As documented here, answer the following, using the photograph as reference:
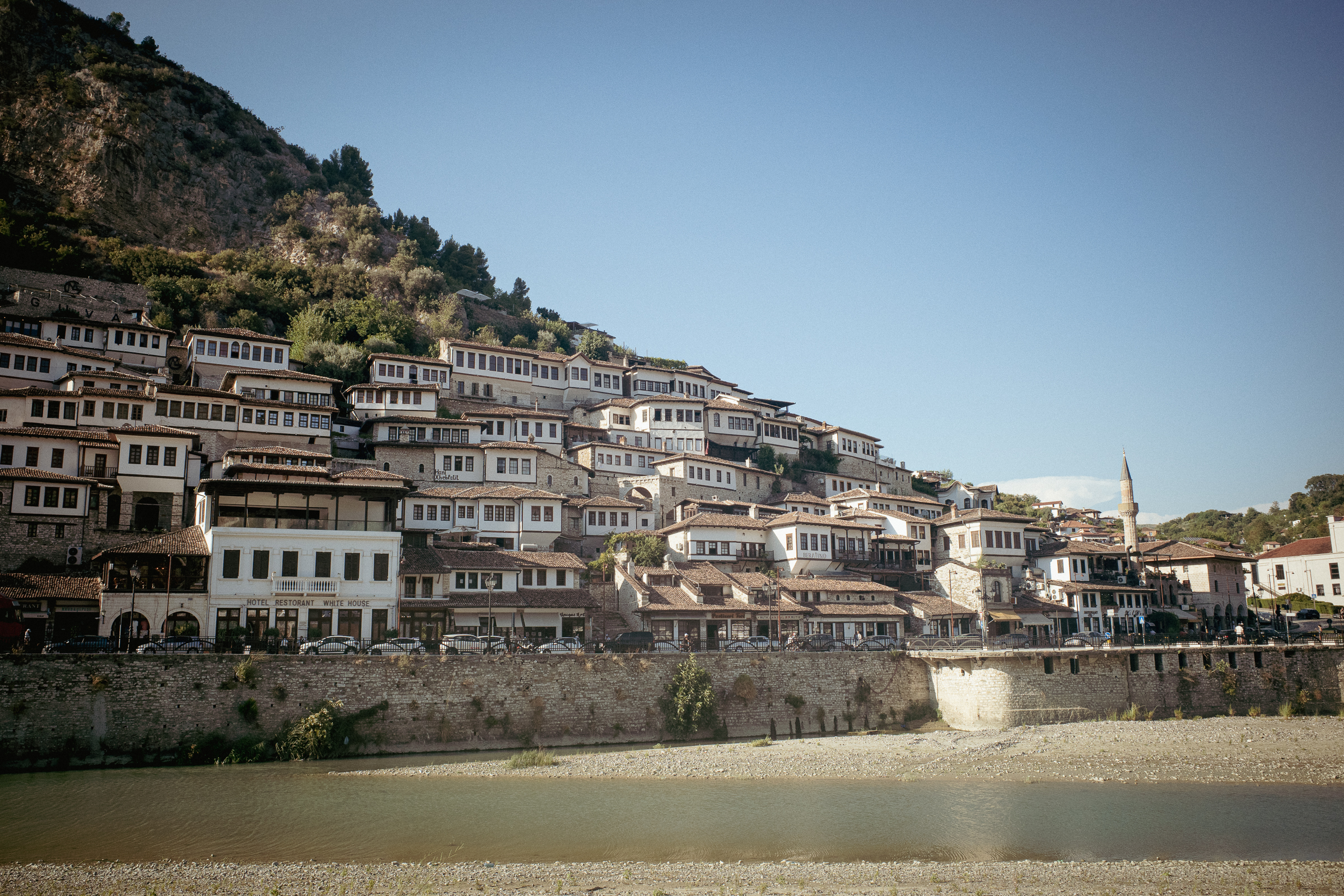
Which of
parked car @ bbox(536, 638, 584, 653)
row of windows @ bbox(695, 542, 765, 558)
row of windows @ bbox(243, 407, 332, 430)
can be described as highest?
row of windows @ bbox(243, 407, 332, 430)

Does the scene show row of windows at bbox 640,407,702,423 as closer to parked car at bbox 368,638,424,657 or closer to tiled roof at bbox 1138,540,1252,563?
tiled roof at bbox 1138,540,1252,563

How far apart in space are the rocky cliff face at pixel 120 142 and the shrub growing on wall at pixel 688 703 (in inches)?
2790

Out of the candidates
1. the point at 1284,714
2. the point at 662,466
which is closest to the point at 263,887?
the point at 1284,714

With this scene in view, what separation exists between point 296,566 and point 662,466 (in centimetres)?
3043

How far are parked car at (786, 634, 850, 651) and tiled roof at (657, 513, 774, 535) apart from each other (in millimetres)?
13668

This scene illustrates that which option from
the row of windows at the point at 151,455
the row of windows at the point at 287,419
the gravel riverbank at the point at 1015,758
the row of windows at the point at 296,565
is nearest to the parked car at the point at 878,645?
the gravel riverbank at the point at 1015,758

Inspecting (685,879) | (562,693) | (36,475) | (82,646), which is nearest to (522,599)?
(562,693)

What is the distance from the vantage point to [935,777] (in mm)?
30906

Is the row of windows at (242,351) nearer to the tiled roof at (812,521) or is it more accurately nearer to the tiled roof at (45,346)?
the tiled roof at (45,346)

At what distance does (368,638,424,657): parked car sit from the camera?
33.1m

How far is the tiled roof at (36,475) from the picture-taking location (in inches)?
1592

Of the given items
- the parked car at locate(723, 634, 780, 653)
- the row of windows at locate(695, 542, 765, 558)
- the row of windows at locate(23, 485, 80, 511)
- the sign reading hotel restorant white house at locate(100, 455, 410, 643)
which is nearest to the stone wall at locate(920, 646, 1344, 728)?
the parked car at locate(723, 634, 780, 653)

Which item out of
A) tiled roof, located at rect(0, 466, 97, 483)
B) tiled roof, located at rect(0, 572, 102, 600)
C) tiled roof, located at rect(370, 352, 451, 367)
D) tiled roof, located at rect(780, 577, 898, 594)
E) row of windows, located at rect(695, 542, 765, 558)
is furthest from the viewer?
tiled roof, located at rect(370, 352, 451, 367)

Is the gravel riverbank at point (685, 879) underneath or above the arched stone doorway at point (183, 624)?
underneath
